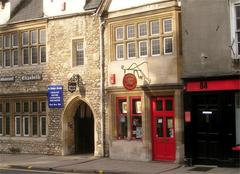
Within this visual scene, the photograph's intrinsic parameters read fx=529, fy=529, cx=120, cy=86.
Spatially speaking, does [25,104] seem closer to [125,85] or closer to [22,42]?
[22,42]

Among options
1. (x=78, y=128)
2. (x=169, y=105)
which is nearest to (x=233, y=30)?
(x=169, y=105)

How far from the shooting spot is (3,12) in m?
27.5

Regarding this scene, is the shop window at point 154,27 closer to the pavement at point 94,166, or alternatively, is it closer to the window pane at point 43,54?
the pavement at point 94,166

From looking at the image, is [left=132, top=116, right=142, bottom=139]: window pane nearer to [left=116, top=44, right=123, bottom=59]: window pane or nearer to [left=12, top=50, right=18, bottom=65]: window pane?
[left=116, top=44, right=123, bottom=59]: window pane

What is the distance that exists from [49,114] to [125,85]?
5190 millimetres

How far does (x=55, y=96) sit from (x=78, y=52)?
7.76 ft

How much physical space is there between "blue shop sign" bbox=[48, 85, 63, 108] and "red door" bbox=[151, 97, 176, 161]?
5.20m

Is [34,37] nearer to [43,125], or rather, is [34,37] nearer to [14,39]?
[14,39]

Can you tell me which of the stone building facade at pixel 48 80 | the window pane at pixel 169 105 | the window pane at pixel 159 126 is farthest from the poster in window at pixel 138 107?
the stone building facade at pixel 48 80

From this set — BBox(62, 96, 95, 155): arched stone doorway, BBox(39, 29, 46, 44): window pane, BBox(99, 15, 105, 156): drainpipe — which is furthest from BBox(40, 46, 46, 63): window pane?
BBox(99, 15, 105, 156): drainpipe

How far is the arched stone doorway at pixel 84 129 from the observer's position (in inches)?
1004

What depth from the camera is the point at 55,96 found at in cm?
2503

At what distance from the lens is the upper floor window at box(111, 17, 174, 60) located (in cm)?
2130

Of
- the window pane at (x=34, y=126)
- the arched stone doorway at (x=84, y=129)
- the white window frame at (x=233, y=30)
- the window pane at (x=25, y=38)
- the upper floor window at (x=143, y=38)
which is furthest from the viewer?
the window pane at (x=25, y=38)
